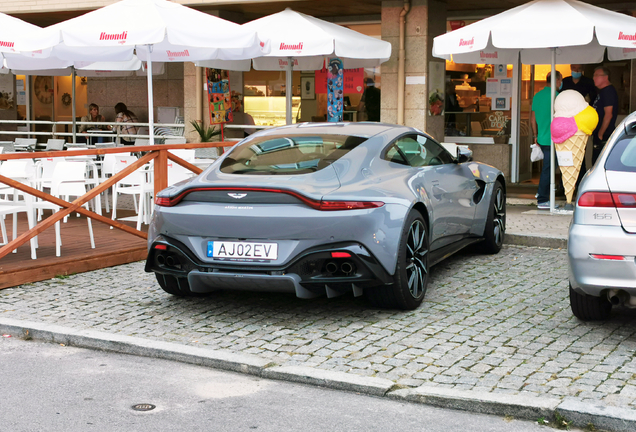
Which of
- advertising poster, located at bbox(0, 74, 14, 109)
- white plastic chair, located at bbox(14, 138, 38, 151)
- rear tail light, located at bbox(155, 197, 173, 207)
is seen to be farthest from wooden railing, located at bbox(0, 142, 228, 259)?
advertising poster, located at bbox(0, 74, 14, 109)

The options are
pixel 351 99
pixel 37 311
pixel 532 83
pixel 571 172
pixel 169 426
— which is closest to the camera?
pixel 169 426

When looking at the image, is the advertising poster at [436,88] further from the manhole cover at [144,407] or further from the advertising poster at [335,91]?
the manhole cover at [144,407]

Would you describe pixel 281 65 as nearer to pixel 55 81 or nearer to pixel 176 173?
pixel 176 173

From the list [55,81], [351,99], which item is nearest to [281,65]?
[351,99]

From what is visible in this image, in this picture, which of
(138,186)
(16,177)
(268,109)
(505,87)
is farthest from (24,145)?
(505,87)

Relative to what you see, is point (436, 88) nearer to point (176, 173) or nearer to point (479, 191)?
point (176, 173)

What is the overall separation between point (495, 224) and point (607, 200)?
11.6 feet

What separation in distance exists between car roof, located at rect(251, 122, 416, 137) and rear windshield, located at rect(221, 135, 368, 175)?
106mm

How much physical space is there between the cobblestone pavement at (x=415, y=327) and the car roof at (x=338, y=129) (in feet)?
4.50

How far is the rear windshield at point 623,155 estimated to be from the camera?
18.0 ft

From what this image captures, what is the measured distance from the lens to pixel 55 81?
73.9ft

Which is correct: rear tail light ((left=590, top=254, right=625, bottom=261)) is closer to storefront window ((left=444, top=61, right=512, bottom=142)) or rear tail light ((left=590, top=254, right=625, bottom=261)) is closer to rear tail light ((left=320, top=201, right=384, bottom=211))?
rear tail light ((left=320, top=201, right=384, bottom=211))

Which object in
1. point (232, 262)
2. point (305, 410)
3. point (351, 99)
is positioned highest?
point (351, 99)

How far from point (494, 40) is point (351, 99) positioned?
7.01m
